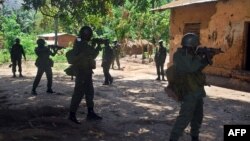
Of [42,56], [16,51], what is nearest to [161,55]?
[42,56]

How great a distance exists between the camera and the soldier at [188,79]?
5100 mm

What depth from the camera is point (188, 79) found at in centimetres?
514

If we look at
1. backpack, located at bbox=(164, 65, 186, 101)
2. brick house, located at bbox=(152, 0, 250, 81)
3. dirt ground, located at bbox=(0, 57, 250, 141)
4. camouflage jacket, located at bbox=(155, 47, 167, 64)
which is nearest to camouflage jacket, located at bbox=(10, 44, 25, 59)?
dirt ground, located at bbox=(0, 57, 250, 141)

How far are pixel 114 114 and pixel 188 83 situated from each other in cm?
295

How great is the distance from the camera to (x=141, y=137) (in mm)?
6012

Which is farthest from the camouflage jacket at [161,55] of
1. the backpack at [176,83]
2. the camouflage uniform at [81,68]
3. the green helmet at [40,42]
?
the backpack at [176,83]

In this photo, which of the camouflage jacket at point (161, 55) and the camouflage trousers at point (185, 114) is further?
the camouflage jacket at point (161, 55)

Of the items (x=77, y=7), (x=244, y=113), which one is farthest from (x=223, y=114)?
(x=77, y=7)

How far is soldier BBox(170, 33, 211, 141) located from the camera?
5100 millimetres

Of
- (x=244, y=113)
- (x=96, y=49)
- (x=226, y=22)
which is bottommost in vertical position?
(x=244, y=113)

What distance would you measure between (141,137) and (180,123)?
1.09 metres

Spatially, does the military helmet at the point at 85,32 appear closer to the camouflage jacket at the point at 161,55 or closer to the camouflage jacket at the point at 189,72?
the camouflage jacket at the point at 189,72

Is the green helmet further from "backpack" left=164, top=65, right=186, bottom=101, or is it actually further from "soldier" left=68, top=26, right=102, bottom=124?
"backpack" left=164, top=65, right=186, bottom=101

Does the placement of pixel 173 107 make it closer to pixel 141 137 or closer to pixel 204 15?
pixel 141 137
